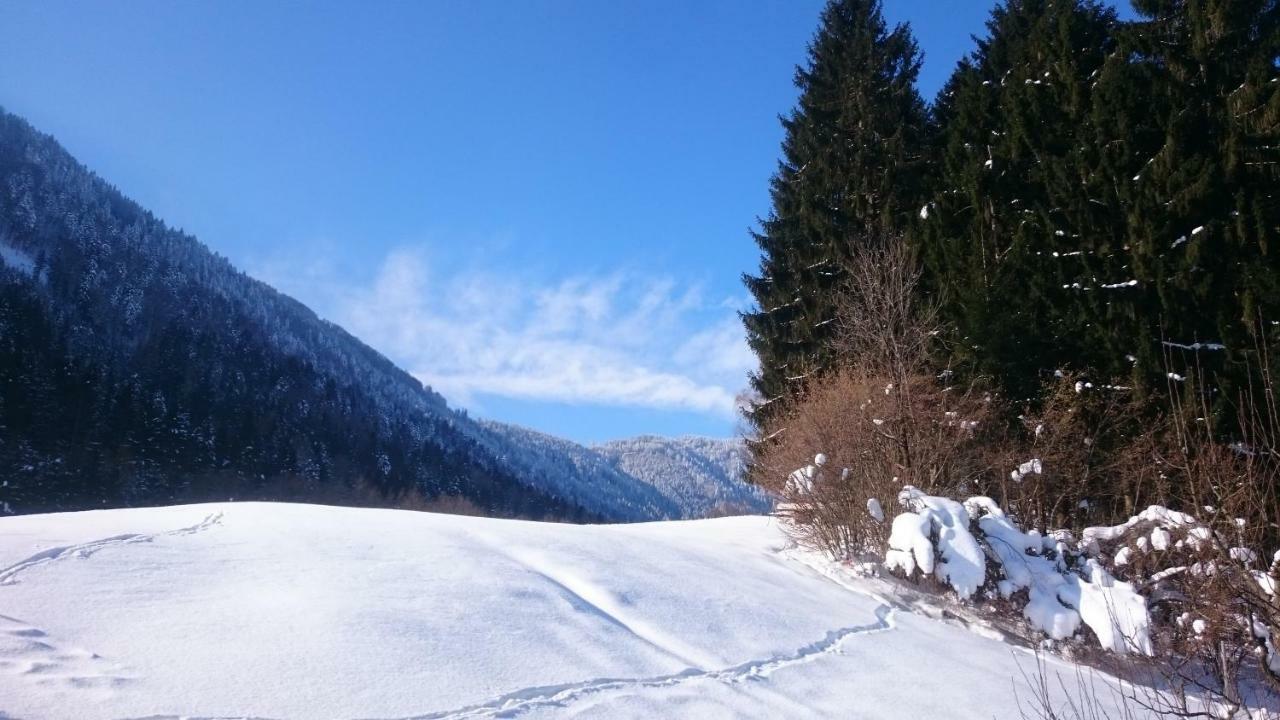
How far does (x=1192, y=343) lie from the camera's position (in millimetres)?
12117

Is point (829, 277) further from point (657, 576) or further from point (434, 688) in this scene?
point (434, 688)

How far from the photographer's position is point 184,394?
76875 millimetres

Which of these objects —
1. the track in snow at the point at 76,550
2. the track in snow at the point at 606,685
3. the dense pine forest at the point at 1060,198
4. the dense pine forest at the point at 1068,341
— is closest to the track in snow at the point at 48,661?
the track in snow at the point at 606,685

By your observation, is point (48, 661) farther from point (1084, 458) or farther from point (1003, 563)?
point (1084, 458)

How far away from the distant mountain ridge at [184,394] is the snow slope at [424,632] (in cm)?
5153

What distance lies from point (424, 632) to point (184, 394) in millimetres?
84781

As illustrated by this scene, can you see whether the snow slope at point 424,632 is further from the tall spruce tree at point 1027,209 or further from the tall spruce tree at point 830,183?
the tall spruce tree at point 830,183

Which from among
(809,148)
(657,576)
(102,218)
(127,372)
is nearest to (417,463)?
(127,372)

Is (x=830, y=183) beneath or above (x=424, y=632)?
above

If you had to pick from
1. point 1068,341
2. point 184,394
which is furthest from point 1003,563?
point 184,394

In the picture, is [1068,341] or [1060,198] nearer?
[1068,341]

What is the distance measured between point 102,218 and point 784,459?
14879 centimetres

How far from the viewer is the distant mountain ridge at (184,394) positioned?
55.0 m

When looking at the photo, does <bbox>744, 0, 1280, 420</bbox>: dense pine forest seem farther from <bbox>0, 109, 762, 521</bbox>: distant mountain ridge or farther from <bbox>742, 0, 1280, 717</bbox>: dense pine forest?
<bbox>0, 109, 762, 521</bbox>: distant mountain ridge
